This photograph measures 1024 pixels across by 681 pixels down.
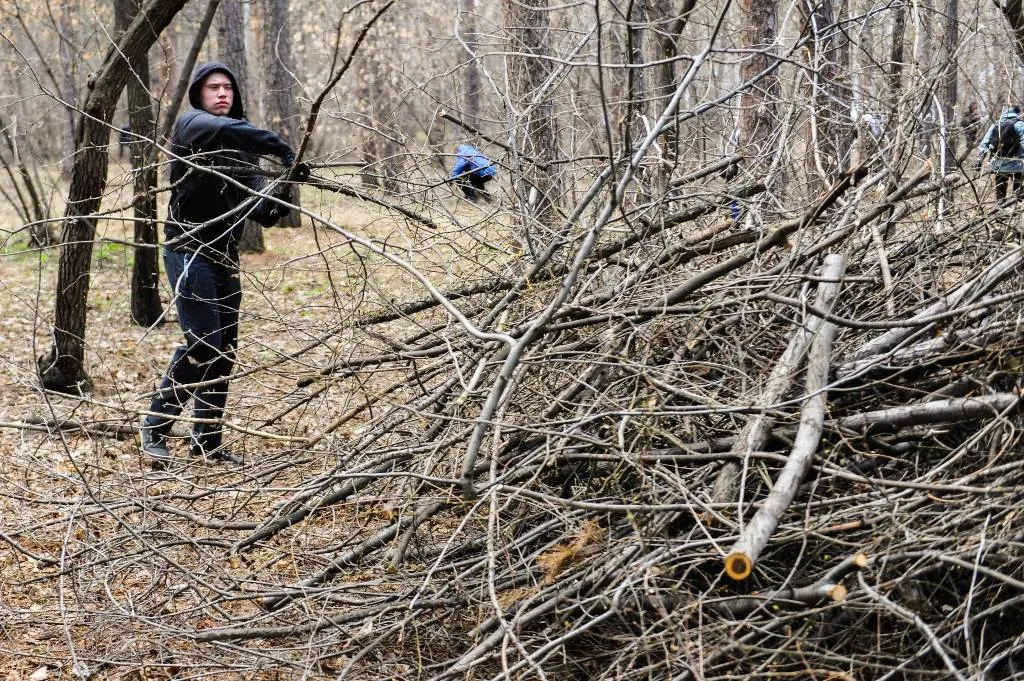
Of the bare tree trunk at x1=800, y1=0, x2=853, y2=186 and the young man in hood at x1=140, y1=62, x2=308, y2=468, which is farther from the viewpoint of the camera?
the young man in hood at x1=140, y1=62, x2=308, y2=468

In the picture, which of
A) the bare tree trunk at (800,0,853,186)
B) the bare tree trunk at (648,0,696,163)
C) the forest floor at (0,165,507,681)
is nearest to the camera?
the forest floor at (0,165,507,681)

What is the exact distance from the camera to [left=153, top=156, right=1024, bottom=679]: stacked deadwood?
2.75 meters

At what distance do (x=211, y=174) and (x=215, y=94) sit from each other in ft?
2.44

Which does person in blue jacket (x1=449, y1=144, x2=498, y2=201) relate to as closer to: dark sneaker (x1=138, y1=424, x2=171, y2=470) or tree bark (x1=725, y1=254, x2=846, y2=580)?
tree bark (x1=725, y1=254, x2=846, y2=580)

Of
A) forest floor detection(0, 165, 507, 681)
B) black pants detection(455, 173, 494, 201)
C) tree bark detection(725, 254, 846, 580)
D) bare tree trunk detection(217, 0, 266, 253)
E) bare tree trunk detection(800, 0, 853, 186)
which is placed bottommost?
forest floor detection(0, 165, 507, 681)

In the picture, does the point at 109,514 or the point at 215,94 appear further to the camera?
the point at 215,94

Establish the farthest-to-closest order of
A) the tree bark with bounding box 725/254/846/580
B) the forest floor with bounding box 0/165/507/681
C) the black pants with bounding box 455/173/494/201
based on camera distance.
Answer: the black pants with bounding box 455/173/494/201
the forest floor with bounding box 0/165/507/681
the tree bark with bounding box 725/254/846/580

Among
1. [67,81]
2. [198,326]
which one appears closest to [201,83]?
[198,326]

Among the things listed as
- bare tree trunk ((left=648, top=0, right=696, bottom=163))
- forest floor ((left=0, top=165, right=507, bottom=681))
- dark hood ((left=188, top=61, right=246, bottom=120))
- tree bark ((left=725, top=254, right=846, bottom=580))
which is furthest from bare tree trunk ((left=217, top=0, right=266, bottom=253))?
tree bark ((left=725, top=254, right=846, bottom=580))

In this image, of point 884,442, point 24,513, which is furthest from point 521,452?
point 24,513

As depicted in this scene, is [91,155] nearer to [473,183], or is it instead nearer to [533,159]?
[473,183]

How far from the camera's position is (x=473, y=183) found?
5094mm

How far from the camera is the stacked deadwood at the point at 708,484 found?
2.75 metres

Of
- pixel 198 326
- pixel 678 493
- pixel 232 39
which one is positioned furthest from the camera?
pixel 232 39
